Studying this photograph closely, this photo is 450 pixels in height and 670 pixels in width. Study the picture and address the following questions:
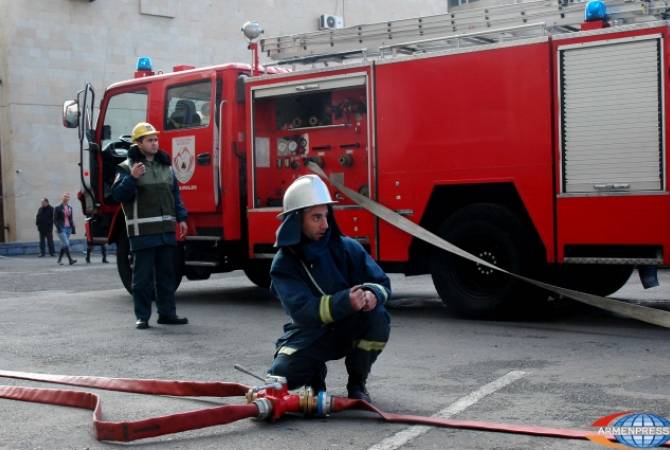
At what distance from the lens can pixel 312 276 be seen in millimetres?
5363

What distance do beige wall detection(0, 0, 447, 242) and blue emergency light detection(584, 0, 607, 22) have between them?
23.7 meters

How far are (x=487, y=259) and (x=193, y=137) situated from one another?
4066 mm

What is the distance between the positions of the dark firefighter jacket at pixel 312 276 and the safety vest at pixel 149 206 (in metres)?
4.08

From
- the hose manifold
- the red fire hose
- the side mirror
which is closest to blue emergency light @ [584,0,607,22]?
the red fire hose

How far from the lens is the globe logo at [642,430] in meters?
4.49

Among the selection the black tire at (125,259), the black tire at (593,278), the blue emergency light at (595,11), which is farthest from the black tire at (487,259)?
the black tire at (125,259)

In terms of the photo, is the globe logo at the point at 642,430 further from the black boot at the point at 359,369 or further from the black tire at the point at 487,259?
the black tire at the point at 487,259

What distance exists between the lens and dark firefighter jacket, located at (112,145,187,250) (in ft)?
30.4

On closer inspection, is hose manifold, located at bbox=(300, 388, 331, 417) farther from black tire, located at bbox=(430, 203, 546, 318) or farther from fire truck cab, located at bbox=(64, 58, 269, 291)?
fire truck cab, located at bbox=(64, 58, 269, 291)

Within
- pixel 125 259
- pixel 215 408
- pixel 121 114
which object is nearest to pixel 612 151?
pixel 215 408

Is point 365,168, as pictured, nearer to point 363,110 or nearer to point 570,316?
point 363,110

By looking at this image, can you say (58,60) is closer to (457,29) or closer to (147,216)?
(147,216)

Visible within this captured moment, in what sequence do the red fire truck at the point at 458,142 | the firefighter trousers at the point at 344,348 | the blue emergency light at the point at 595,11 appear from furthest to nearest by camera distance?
the blue emergency light at the point at 595,11 → the red fire truck at the point at 458,142 → the firefighter trousers at the point at 344,348

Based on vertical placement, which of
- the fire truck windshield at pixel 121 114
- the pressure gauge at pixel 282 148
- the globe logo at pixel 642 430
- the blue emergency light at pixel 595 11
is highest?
the blue emergency light at pixel 595 11
